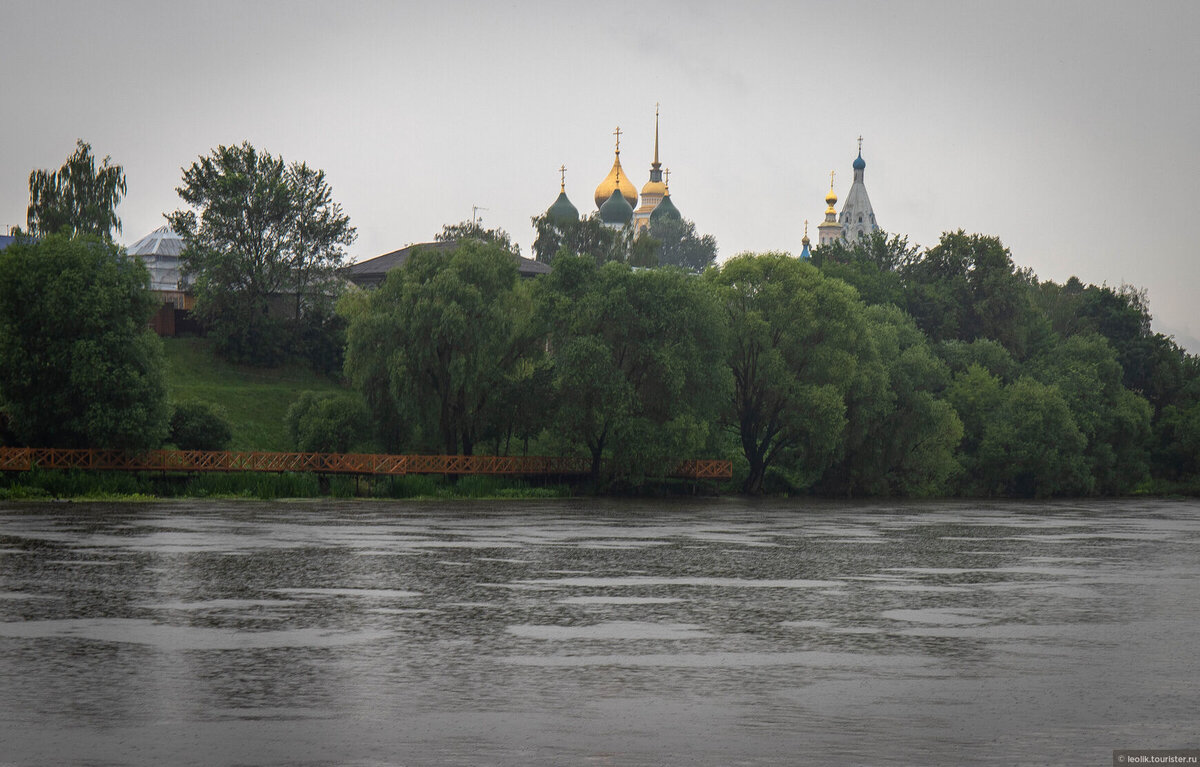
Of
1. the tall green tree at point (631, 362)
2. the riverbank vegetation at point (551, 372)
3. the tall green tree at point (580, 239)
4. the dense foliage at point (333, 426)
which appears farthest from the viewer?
the tall green tree at point (580, 239)

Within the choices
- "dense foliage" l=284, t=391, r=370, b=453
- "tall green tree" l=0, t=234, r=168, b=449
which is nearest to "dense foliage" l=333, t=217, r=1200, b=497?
"dense foliage" l=284, t=391, r=370, b=453

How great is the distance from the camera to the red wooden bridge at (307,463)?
2206 inches

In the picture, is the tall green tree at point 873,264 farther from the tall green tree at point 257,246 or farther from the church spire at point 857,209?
the church spire at point 857,209

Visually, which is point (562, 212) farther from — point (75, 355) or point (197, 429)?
point (75, 355)

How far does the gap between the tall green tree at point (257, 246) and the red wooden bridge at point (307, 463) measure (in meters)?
29.0

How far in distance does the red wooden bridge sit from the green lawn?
927cm

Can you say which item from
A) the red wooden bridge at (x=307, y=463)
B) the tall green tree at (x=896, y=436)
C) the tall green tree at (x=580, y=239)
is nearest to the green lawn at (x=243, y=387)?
the red wooden bridge at (x=307, y=463)

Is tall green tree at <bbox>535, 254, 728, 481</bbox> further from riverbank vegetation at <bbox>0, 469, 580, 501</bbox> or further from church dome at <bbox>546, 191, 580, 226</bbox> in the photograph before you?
church dome at <bbox>546, 191, 580, 226</bbox>

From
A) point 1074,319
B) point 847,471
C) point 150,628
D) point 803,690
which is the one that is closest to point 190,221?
point 847,471

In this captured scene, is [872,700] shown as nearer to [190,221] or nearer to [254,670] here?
[254,670]

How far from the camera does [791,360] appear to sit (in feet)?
235

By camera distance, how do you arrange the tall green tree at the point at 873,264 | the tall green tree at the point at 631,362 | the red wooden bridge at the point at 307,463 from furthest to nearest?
the tall green tree at the point at 873,264 → the tall green tree at the point at 631,362 → the red wooden bridge at the point at 307,463

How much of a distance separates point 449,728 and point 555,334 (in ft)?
184

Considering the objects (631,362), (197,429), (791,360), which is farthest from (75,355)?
(791,360)
